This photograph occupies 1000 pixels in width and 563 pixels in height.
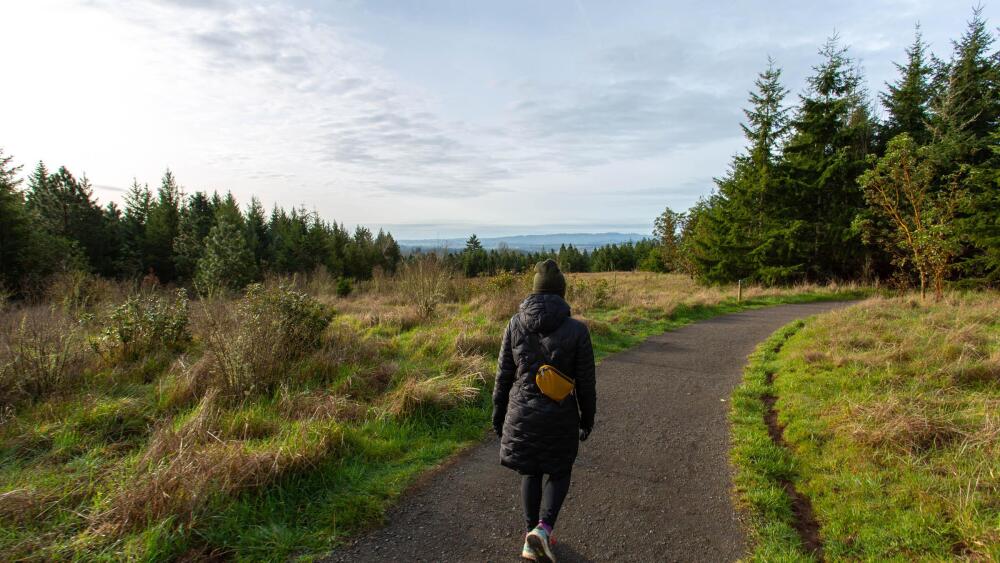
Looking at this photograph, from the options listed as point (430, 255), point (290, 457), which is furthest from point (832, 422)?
point (430, 255)

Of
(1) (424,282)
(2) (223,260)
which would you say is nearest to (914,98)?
(1) (424,282)

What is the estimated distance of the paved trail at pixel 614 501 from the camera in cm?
287

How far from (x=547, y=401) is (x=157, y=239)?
128 ft

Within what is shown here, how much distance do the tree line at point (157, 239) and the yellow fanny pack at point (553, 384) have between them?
16.1 meters

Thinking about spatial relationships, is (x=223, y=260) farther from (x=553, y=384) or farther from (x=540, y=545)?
(x=540, y=545)

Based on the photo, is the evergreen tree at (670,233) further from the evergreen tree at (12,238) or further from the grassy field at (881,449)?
the evergreen tree at (12,238)

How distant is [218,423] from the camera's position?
4176 millimetres

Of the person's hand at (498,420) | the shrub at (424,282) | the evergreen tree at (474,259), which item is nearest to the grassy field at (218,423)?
the person's hand at (498,420)

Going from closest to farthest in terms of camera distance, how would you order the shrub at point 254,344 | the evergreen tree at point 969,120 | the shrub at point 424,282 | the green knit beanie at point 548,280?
1. the green knit beanie at point 548,280
2. the shrub at point 254,344
3. the shrub at point 424,282
4. the evergreen tree at point 969,120

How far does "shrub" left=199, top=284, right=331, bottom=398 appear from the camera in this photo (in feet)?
16.8

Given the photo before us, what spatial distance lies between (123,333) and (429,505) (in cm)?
634

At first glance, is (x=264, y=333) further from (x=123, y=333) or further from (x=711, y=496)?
(x=711, y=496)

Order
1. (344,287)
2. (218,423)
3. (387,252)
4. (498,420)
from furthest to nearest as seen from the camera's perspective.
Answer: (387,252) → (344,287) → (218,423) → (498,420)

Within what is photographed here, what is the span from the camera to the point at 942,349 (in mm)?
6074
